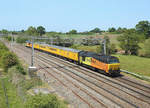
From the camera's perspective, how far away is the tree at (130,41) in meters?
53.7

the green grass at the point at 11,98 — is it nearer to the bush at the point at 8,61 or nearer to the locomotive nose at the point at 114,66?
the bush at the point at 8,61

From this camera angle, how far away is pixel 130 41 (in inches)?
2121

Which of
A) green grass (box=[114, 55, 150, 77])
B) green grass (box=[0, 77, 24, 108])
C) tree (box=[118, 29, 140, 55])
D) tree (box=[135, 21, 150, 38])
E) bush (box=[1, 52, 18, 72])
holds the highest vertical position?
tree (box=[135, 21, 150, 38])

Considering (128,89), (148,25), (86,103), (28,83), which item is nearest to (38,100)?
(86,103)

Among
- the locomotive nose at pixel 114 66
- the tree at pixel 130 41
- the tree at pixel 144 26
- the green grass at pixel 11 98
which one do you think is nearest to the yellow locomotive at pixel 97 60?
the locomotive nose at pixel 114 66

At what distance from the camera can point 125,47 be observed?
55438 millimetres

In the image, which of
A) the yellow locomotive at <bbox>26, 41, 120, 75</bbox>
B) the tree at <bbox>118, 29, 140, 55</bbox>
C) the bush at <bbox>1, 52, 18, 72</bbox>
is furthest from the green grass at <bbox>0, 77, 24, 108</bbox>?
the tree at <bbox>118, 29, 140, 55</bbox>

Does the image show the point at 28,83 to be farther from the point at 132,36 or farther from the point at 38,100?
the point at 132,36

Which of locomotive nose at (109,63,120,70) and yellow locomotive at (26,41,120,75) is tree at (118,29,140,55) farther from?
locomotive nose at (109,63,120,70)

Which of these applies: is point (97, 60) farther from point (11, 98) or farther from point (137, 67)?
point (11, 98)

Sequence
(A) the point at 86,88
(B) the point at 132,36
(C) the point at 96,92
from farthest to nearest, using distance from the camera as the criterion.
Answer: (B) the point at 132,36 < (A) the point at 86,88 < (C) the point at 96,92

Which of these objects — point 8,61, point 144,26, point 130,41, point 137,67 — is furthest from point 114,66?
point 144,26

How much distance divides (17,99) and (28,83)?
2722 millimetres

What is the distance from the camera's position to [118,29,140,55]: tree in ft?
176
